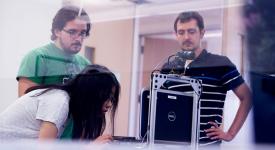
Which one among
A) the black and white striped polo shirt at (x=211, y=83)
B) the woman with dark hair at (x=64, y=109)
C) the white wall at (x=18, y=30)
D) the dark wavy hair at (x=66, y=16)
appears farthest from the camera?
the white wall at (x=18, y=30)

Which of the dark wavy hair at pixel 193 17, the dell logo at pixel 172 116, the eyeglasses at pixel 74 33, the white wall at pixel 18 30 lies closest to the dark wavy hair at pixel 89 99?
the dell logo at pixel 172 116

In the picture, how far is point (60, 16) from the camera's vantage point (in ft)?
8.04

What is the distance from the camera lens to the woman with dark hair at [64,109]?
1.58 metres

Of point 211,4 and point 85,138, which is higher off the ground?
point 211,4

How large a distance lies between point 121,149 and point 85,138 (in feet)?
0.51

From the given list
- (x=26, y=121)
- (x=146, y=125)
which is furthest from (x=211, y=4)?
(x=26, y=121)

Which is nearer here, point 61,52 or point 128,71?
point 61,52

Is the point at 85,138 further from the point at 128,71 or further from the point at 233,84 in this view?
the point at 128,71

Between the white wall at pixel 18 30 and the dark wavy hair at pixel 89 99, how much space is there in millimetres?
951

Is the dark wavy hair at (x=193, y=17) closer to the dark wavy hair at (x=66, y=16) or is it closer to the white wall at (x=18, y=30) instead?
the dark wavy hair at (x=66, y=16)

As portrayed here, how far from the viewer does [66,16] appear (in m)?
2.35

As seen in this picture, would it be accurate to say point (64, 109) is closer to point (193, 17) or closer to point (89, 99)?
point (89, 99)

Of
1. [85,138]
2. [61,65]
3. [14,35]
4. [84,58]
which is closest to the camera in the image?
[85,138]

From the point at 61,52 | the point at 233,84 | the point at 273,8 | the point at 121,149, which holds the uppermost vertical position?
the point at 273,8
